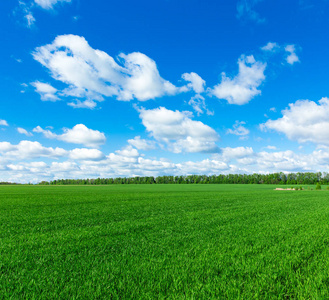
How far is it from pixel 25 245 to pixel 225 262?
17.7ft

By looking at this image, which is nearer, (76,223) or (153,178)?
(76,223)

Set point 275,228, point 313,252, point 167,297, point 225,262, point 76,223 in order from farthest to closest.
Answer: point 76,223
point 275,228
point 313,252
point 225,262
point 167,297

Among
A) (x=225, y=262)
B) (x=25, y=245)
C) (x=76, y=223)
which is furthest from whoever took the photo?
(x=76, y=223)

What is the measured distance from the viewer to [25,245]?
5820mm

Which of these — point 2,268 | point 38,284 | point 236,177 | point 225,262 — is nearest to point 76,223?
point 2,268

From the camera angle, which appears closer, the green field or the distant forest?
the green field

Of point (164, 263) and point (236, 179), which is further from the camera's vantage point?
point (236, 179)

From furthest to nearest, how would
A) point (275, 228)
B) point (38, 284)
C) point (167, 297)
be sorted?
point (275, 228)
point (38, 284)
point (167, 297)

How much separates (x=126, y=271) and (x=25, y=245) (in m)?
3.62

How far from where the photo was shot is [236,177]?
491ft

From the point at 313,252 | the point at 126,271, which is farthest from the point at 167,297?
the point at 313,252

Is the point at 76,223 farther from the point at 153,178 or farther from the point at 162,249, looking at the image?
the point at 153,178

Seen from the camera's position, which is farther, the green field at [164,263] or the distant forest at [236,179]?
the distant forest at [236,179]

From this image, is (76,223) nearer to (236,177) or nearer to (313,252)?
(313,252)
